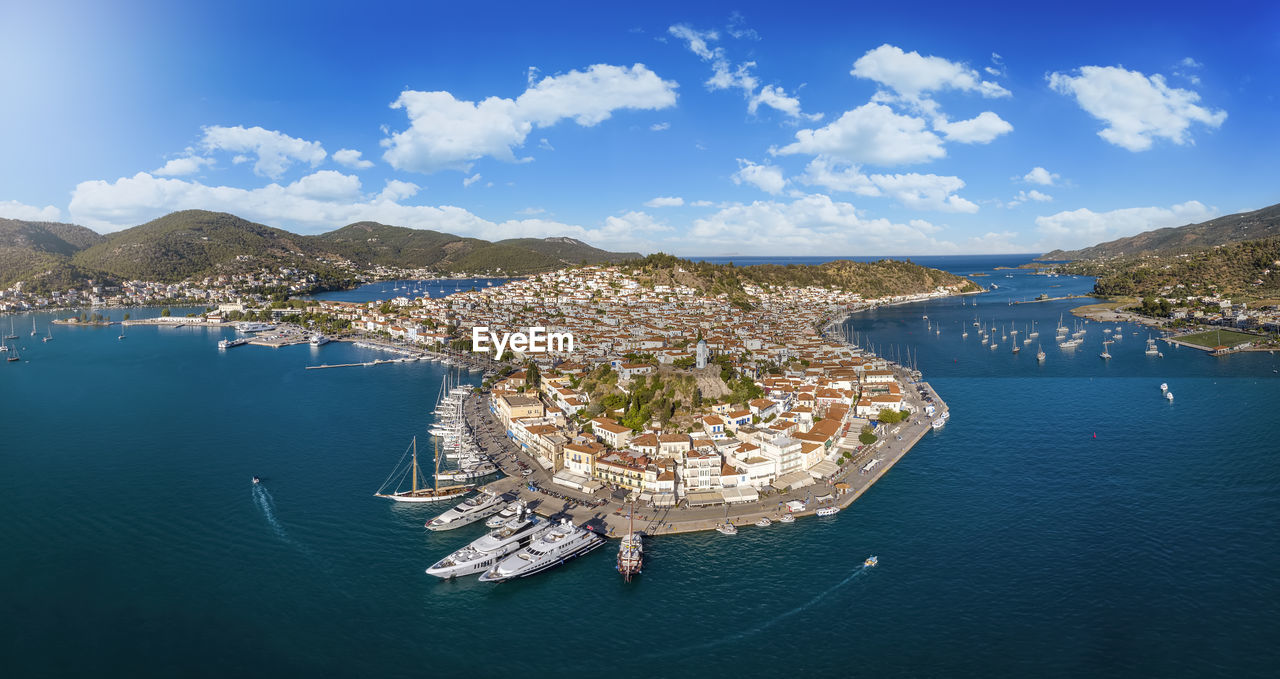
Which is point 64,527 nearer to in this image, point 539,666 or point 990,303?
point 539,666

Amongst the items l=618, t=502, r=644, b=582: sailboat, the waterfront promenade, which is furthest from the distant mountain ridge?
l=618, t=502, r=644, b=582: sailboat

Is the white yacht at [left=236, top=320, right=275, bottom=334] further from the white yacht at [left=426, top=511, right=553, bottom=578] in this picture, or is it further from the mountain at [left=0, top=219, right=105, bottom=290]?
the white yacht at [left=426, top=511, right=553, bottom=578]

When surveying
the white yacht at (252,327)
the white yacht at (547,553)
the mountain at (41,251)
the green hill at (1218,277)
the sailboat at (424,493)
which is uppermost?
the mountain at (41,251)

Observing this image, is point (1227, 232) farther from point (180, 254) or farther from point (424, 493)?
point (180, 254)

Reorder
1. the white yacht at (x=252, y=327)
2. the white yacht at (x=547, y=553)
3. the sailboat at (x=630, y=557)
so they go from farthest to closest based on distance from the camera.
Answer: the white yacht at (x=252, y=327), the white yacht at (x=547, y=553), the sailboat at (x=630, y=557)

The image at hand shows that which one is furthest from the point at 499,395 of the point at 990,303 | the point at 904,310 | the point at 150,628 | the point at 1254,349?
the point at 990,303

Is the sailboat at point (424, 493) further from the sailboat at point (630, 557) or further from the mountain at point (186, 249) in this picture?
the mountain at point (186, 249)

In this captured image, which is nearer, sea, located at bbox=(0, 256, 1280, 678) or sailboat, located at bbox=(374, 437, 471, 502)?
sea, located at bbox=(0, 256, 1280, 678)

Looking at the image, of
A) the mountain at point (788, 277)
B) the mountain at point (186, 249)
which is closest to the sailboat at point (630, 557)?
the mountain at point (788, 277)

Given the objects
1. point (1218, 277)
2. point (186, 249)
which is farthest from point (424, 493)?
point (186, 249)
